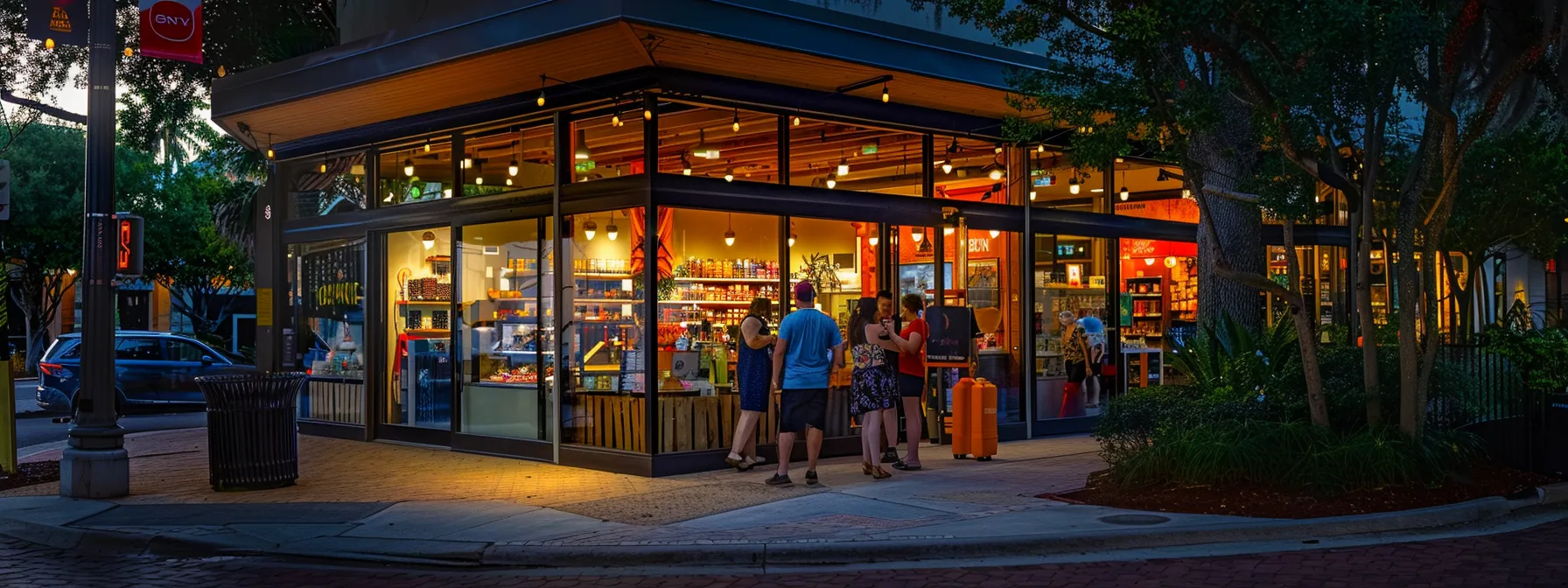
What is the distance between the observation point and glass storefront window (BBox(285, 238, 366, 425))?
639 inches

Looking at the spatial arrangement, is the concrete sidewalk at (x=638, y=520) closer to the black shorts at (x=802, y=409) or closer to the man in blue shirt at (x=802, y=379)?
the man in blue shirt at (x=802, y=379)

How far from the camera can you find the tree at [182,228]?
40812 millimetres

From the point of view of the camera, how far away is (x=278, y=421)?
11.9 m

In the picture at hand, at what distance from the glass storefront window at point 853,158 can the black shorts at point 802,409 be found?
2.91m

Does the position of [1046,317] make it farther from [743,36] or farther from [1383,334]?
[743,36]

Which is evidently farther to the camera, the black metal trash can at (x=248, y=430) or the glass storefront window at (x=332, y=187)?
the glass storefront window at (x=332, y=187)

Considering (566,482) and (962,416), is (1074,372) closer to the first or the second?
(962,416)

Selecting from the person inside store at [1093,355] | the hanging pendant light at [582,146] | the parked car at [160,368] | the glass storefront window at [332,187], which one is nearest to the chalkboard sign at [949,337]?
the person inside store at [1093,355]

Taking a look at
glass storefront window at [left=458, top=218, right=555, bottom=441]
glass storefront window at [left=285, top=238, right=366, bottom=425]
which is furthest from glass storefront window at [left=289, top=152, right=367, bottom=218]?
glass storefront window at [left=458, top=218, right=555, bottom=441]

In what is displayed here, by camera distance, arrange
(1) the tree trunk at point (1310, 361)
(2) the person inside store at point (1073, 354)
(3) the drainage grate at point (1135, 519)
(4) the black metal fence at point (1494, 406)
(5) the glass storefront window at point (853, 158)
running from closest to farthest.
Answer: (3) the drainage grate at point (1135, 519)
(1) the tree trunk at point (1310, 361)
(4) the black metal fence at point (1494, 406)
(5) the glass storefront window at point (853, 158)
(2) the person inside store at point (1073, 354)

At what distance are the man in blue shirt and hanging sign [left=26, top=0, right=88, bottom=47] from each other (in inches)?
257

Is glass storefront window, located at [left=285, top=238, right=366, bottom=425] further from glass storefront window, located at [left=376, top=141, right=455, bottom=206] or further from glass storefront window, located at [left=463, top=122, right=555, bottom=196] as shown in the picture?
glass storefront window, located at [left=463, top=122, right=555, bottom=196]

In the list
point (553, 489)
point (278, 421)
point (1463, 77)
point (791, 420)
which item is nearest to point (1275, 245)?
point (1463, 77)

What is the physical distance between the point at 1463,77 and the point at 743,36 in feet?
22.0
